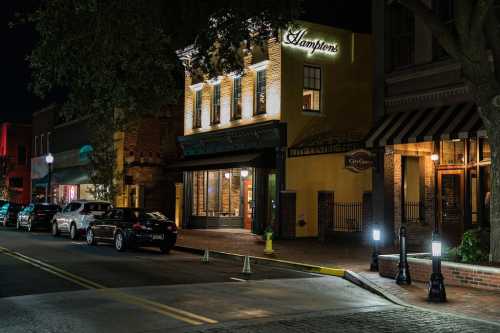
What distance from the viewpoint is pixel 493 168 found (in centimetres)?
1323

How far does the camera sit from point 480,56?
1276 cm

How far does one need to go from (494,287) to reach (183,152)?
2428cm

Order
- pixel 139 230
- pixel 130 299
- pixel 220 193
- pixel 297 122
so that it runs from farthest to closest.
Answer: pixel 220 193
pixel 297 122
pixel 139 230
pixel 130 299

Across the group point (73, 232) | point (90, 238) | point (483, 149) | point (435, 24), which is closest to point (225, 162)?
→ point (73, 232)

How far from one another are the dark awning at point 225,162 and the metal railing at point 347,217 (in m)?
3.84

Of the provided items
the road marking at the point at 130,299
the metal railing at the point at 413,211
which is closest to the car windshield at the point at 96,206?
the road marking at the point at 130,299

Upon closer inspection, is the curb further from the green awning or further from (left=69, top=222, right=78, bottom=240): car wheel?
the green awning

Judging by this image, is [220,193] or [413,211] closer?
[413,211]

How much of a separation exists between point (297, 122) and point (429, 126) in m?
8.72

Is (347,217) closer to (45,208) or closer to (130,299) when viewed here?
(130,299)

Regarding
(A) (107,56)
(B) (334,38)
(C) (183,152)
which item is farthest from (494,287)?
(C) (183,152)

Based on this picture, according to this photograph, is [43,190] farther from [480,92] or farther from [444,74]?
[480,92]

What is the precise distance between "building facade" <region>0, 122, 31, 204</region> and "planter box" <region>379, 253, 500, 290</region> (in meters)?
55.7

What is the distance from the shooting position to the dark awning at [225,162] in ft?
89.1
